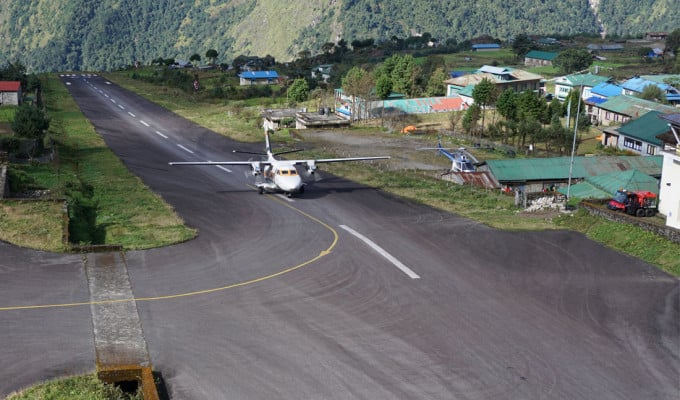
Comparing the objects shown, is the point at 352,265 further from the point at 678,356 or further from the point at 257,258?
the point at 678,356

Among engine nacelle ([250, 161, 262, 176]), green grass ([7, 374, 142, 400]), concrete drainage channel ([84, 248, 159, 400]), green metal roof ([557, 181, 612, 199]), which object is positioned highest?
engine nacelle ([250, 161, 262, 176])

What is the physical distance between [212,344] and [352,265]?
1274cm

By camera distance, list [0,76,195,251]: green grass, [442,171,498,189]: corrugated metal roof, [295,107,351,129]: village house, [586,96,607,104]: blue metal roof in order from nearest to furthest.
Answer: [0,76,195,251]: green grass, [442,171,498,189]: corrugated metal roof, [295,107,351,129]: village house, [586,96,607,104]: blue metal roof

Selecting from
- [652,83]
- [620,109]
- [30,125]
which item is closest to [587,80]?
[652,83]

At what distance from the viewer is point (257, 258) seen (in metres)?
43.2

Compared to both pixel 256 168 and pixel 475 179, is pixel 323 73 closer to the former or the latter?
pixel 475 179

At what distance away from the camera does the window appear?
91.3 metres

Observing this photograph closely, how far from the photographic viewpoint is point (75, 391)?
1067 inches

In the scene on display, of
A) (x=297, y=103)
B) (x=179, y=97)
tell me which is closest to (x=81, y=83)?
(x=179, y=97)

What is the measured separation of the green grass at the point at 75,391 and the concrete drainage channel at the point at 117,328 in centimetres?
52

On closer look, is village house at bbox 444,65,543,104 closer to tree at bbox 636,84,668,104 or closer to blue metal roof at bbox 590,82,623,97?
blue metal roof at bbox 590,82,623,97

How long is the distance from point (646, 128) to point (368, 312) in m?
68.9

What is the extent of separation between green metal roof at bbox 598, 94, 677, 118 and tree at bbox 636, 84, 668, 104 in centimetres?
841

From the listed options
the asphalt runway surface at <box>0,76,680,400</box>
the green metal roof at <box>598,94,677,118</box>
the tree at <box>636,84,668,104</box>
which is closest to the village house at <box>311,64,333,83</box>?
the tree at <box>636,84,668,104</box>
